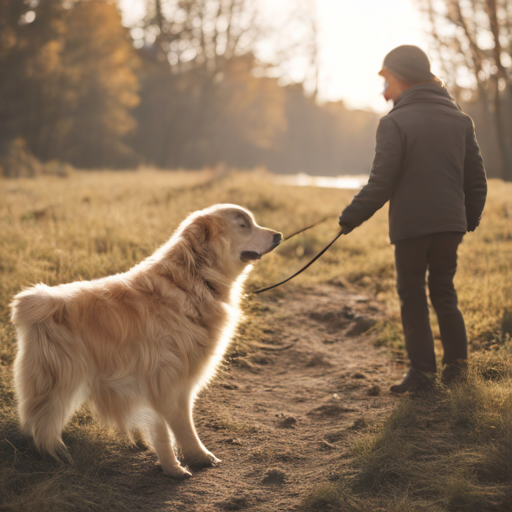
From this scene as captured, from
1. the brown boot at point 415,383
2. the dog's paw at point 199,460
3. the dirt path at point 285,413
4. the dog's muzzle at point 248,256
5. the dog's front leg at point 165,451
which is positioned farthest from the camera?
the brown boot at point 415,383

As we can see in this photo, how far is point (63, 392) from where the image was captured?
2664mm

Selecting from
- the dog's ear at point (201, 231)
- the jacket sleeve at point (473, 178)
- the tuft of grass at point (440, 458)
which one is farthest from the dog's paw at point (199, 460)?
the jacket sleeve at point (473, 178)

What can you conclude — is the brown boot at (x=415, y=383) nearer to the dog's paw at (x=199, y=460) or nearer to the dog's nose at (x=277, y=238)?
the dog's nose at (x=277, y=238)

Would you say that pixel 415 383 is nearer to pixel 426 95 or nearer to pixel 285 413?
pixel 285 413

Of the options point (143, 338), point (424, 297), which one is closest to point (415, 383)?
point (424, 297)

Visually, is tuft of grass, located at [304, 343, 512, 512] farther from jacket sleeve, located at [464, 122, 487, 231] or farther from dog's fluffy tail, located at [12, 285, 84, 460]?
dog's fluffy tail, located at [12, 285, 84, 460]

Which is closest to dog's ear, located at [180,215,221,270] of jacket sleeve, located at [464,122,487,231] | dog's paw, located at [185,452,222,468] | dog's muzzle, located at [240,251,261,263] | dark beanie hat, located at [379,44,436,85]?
dog's muzzle, located at [240,251,261,263]

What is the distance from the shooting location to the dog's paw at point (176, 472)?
297cm

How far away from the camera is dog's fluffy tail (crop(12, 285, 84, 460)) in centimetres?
262

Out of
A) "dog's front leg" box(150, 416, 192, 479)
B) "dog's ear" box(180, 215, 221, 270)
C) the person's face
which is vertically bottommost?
"dog's front leg" box(150, 416, 192, 479)

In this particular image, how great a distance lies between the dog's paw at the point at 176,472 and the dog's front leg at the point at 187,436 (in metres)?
0.13

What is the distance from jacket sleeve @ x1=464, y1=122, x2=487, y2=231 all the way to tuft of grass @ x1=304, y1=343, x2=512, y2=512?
1223 millimetres

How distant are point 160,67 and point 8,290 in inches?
1095

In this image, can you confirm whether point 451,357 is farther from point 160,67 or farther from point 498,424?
point 160,67
